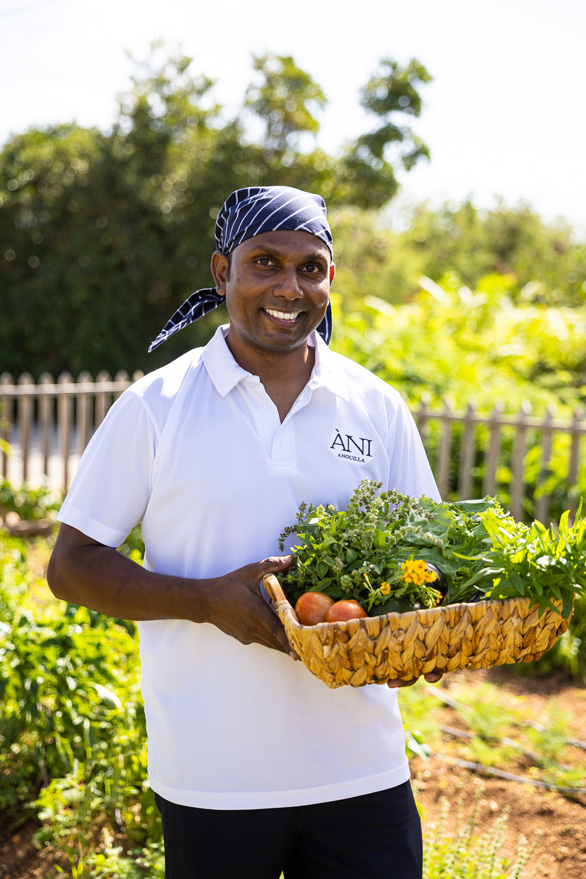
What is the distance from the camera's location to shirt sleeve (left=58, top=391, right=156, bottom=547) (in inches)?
66.7

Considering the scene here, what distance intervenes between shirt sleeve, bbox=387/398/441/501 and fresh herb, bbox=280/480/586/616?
7.2 inches

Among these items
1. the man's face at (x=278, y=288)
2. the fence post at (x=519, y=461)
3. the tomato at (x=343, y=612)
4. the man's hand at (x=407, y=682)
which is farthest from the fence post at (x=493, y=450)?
the tomato at (x=343, y=612)

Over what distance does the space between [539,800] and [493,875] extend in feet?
3.04

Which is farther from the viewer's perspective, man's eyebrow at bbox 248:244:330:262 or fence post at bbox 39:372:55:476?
fence post at bbox 39:372:55:476

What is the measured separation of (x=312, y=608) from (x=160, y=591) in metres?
0.33

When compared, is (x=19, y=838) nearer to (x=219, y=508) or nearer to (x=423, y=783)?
(x=423, y=783)

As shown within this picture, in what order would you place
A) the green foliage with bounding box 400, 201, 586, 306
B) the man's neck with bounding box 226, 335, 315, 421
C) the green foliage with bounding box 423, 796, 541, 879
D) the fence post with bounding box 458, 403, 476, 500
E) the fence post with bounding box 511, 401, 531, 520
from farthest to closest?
the green foliage with bounding box 400, 201, 586, 306 → the fence post with bounding box 458, 403, 476, 500 → the fence post with bounding box 511, 401, 531, 520 → the green foliage with bounding box 423, 796, 541, 879 → the man's neck with bounding box 226, 335, 315, 421

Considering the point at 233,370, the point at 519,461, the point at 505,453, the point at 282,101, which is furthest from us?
the point at 282,101

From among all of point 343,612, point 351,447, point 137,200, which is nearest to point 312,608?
point 343,612

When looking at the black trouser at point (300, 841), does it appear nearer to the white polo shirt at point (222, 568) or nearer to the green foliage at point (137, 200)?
the white polo shirt at point (222, 568)

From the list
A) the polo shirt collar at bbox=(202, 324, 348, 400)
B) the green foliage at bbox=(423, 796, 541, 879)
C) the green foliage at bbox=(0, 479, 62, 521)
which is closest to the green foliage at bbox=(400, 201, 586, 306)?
the green foliage at bbox=(0, 479, 62, 521)

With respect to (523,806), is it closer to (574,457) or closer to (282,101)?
(574,457)

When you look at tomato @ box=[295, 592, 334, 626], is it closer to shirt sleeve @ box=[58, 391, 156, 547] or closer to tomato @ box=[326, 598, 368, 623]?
tomato @ box=[326, 598, 368, 623]

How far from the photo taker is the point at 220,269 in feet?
6.41
